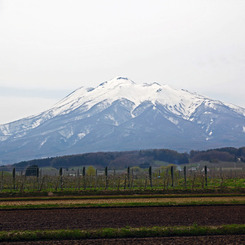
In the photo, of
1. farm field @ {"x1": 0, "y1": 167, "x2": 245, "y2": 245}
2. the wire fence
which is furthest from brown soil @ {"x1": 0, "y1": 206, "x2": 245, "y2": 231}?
the wire fence

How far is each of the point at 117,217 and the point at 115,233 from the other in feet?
17.3

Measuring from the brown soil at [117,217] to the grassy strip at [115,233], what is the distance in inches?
72.5

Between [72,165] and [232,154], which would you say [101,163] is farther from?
[232,154]

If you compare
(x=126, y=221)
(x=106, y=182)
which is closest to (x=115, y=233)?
(x=126, y=221)

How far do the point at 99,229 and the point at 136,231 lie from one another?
1.80 m

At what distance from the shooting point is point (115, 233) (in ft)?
64.6

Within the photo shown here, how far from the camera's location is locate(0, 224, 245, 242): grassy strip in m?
19.5

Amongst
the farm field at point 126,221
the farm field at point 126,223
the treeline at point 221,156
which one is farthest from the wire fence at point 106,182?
the treeline at point 221,156

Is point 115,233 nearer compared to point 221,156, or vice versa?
point 115,233

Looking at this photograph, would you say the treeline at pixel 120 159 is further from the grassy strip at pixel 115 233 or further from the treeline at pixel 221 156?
the grassy strip at pixel 115 233

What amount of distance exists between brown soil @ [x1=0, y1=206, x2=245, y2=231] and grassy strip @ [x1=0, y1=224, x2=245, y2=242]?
184 centimetres

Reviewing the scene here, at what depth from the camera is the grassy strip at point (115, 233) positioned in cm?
1948

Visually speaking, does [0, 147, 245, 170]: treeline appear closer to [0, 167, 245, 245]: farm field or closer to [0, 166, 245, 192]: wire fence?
[0, 166, 245, 192]: wire fence

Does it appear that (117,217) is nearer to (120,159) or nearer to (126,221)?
(126,221)
